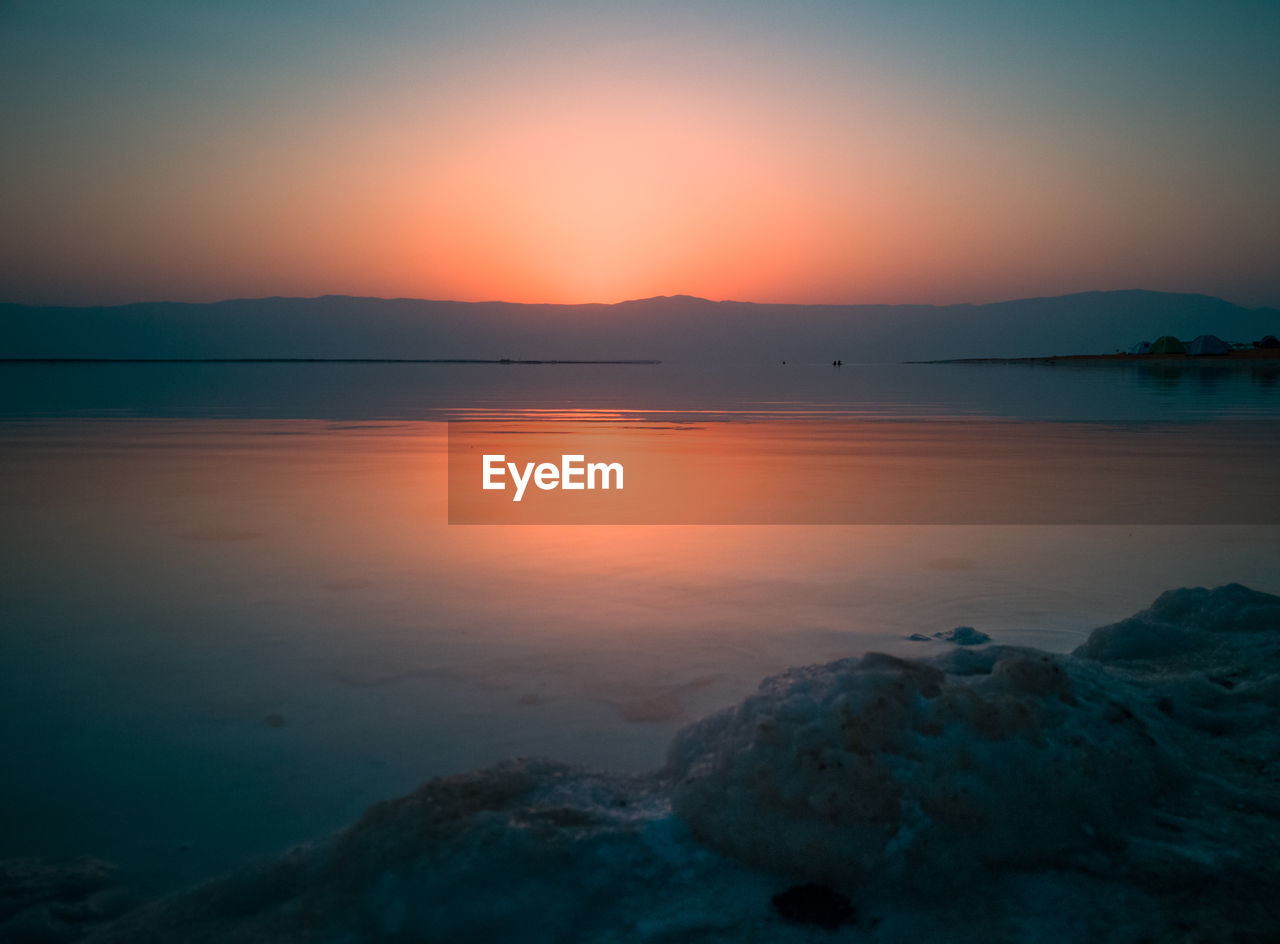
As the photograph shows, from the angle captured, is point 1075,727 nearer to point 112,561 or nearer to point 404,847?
point 404,847

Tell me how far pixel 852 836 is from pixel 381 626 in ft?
9.42

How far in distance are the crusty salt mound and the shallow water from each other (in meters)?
0.37

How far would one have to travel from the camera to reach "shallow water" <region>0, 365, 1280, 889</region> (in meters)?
2.96

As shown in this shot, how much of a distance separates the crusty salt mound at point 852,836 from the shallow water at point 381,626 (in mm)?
372

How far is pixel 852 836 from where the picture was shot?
2.40m

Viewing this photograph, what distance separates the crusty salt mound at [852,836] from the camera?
2.16 m

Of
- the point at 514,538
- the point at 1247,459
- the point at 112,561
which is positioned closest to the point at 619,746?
the point at 514,538

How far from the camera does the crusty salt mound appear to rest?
85.2 inches

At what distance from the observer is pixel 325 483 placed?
923cm

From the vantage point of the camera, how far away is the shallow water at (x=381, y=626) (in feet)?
9.71

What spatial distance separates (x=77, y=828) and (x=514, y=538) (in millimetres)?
4219

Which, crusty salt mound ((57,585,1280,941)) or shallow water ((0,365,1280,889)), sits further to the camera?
shallow water ((0,365,1280,889))

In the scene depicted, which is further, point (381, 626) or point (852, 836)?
point (381, 626)

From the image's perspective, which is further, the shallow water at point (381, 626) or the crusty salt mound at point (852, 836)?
the shallow water at point (381, 626)
